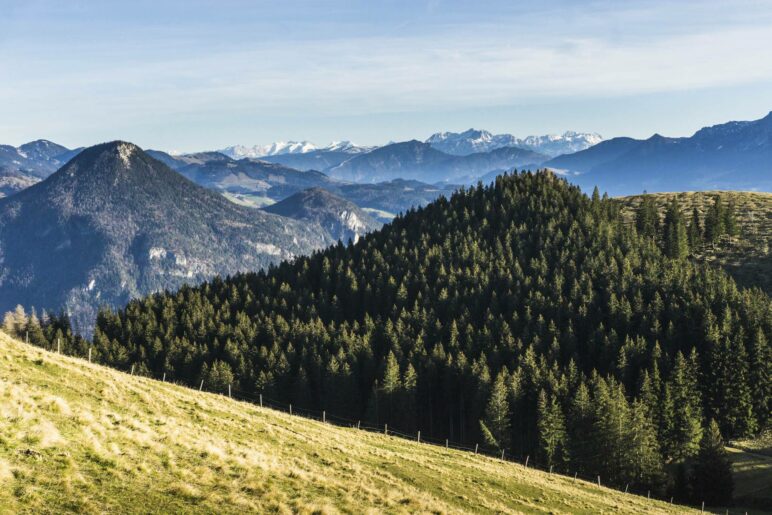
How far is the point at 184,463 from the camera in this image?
3077 centimetres

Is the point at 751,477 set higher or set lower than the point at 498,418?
lower

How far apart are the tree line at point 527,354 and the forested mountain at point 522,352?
408 millimetres

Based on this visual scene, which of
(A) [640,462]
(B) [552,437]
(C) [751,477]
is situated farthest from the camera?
(B) [552,437]

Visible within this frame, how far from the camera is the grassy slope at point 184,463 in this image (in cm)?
2547

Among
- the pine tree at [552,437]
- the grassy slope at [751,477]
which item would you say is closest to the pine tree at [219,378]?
the pine tree at [552,437]

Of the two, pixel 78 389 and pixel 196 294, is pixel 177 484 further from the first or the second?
pixel 196 294

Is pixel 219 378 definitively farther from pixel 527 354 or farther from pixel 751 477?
pixel 751 477

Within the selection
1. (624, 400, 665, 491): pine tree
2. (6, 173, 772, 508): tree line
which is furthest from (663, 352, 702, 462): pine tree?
(624, 400, 665, 491): pine tree

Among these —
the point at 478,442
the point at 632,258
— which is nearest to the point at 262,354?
the point at 478,442

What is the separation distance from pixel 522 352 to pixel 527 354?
399 inches

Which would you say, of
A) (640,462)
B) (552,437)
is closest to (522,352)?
(552,437)

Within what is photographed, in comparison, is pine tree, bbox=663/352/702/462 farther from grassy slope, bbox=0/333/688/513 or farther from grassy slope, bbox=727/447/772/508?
grassy slope, bbox=0/333/688/513

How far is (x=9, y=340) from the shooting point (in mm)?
47375

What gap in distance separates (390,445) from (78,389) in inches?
1360
